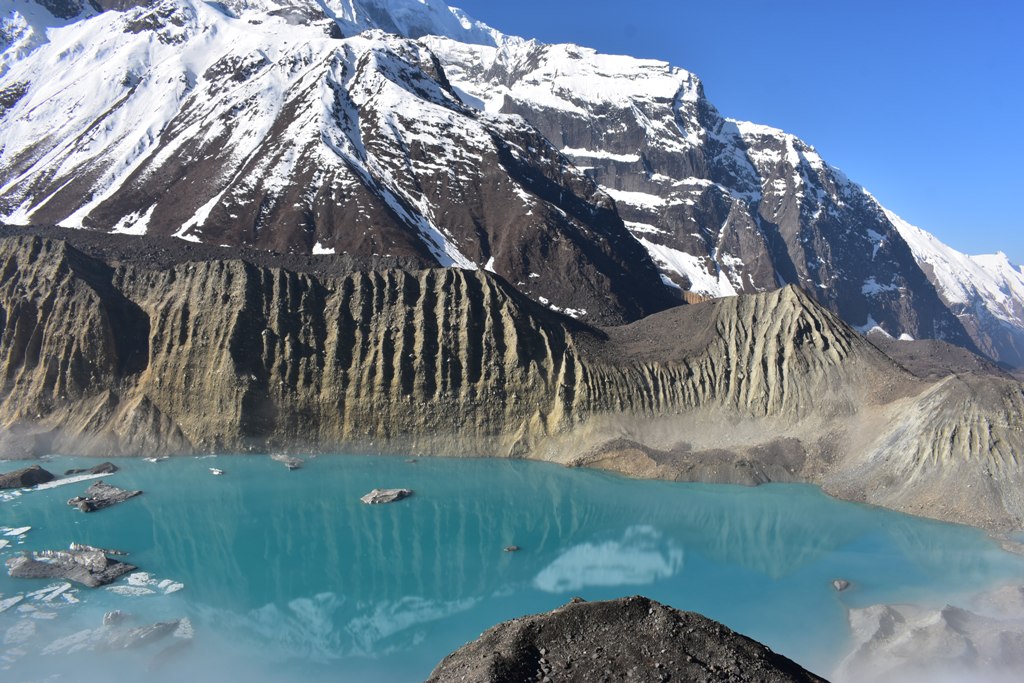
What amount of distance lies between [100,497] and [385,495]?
44.1ft

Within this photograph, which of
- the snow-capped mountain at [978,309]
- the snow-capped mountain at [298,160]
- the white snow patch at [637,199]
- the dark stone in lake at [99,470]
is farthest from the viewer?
the snow-capped mountain at [978,309]

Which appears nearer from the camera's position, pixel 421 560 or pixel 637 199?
pixel 421 560

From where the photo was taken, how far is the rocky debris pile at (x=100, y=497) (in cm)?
3472

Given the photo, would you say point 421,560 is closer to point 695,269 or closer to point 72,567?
point 72,567

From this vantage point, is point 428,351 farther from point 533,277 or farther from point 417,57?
point 417,57

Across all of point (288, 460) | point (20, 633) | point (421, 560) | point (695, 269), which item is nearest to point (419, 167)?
point (695, 269)

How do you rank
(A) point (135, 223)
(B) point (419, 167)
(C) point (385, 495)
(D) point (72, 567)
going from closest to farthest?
(D) point (72, 567) < (C) point (385, 495) < (A) point (135, 223) < (B) point (419, 167)

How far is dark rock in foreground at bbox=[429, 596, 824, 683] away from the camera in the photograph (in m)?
12.2

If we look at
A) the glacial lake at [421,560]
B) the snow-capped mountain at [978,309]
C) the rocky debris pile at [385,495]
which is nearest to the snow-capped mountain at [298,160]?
the rocky debris pile at [385,495]

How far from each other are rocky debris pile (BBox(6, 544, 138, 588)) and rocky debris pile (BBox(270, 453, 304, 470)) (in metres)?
15.9

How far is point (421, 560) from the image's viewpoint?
29328 mm

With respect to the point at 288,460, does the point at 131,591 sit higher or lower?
lower

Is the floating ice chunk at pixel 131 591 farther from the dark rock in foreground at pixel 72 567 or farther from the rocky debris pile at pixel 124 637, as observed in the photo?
the rocky debris pile at pixel 124 637

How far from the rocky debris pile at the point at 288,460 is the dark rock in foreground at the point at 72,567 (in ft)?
52.6
